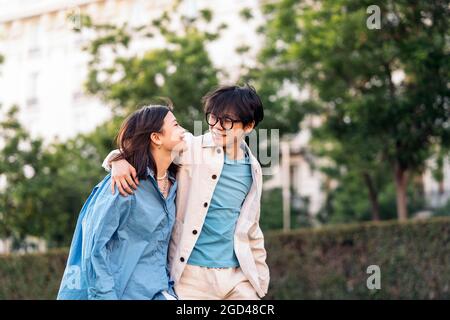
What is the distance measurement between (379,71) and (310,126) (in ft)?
15.7

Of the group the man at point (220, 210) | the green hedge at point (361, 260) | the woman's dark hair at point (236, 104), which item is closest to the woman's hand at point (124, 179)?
the man at point (220, 210)

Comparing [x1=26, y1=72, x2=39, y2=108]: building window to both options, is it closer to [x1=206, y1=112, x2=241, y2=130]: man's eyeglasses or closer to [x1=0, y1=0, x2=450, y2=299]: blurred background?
[x1=0, y1=0, x2=450, y2=299]: blurred background

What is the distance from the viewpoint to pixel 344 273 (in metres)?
14.4

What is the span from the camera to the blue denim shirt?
4.82m

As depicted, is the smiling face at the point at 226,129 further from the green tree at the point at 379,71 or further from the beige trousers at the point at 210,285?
the green tree at the point at 379,71

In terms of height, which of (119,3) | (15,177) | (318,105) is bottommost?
(15,177)

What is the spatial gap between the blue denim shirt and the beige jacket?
0.13 m

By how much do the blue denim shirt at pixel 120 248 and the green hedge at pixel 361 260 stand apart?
890cm

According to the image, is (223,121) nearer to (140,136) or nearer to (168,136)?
(168,136)

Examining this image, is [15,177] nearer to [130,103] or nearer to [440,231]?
[130,103]

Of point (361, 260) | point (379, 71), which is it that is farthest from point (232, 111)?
point (379, 71)

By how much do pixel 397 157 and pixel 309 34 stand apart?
381cm

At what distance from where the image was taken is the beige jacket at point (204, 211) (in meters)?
5.23
